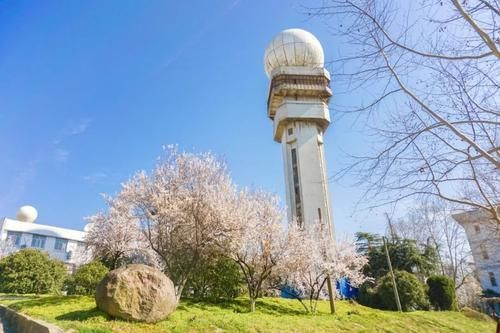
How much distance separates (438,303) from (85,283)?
875 inches

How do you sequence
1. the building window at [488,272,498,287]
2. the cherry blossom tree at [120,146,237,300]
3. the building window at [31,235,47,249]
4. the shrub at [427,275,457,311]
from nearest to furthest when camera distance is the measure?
1. the cherry blossom tree at [120,146,237,300]
2. the shrub at [427,275,457,311]
3. the building window at [488,272,498,287]
4. the building window at [31,235,47,249]

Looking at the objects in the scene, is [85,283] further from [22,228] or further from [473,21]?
[22,228]

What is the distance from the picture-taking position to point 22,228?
39.0 meters

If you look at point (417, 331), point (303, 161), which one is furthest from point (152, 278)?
point (303, 161)

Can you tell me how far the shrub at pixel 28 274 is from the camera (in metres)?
15.9

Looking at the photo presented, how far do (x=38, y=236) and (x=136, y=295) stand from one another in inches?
1628

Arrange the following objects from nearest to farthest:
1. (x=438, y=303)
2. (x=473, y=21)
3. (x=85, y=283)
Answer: (x=473, y=21) → (x=85, y=283) → (x=438, y=303)

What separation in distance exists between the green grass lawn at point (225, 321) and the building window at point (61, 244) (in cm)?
3635

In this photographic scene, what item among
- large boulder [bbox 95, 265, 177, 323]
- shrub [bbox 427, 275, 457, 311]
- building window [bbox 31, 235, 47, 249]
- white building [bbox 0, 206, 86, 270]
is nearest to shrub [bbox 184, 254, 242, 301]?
large boulder [bbox 95, 265, 177, 323]

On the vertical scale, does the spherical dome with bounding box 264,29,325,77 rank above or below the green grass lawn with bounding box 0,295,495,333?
above

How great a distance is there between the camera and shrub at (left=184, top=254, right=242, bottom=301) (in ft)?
51.1

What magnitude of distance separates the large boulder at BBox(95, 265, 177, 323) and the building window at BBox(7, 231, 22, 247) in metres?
38.3

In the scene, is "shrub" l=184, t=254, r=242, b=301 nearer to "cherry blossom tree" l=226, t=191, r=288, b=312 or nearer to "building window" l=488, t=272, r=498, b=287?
"cherry blossom tree" l=226, t=191, r=288, b=312

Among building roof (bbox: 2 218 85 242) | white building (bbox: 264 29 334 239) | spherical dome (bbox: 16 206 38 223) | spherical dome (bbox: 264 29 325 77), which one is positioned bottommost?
building roof (bbox: 2 218 85 242)
